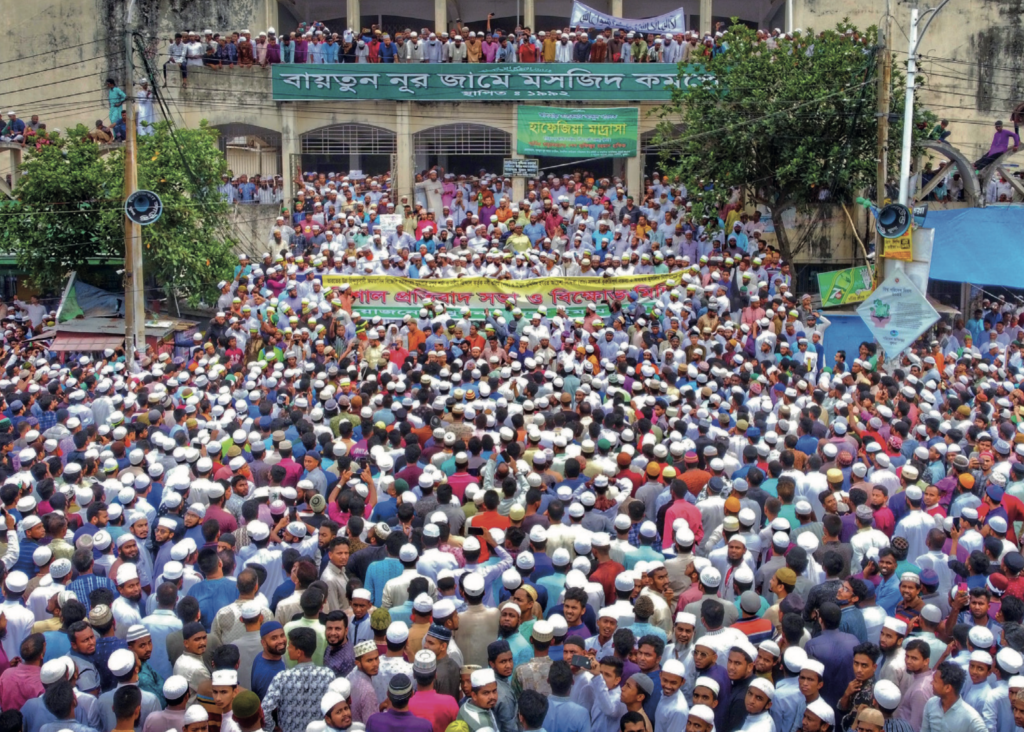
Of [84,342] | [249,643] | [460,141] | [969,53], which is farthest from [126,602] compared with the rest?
[969,53]

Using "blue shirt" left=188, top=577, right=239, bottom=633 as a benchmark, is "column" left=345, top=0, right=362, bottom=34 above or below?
above

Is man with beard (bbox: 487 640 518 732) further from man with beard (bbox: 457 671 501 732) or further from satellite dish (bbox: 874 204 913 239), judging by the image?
satellite dish (bbox: 874 204 913 239)

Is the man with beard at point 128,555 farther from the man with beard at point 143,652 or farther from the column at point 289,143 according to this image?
the column at point 289,143

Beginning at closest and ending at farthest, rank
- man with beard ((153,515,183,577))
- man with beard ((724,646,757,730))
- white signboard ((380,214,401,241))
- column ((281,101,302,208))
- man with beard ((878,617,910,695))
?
1. man with beard ((724,646,757,730))
2. man with beard ((878,617,910,695))
3. man with beard ((153,515,183,577))
4. white signboard ((380,214,401,241))
5. column ((281,101,302,208))

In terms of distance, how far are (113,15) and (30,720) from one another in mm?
21779

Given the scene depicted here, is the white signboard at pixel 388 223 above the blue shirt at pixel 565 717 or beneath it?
above

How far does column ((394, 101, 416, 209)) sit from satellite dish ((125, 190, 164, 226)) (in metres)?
6.97

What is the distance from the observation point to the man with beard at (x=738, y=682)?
5.29m

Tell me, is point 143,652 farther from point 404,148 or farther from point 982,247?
point 404,148

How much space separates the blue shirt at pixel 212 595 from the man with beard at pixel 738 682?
3.12 m

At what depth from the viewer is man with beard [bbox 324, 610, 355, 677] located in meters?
5.70

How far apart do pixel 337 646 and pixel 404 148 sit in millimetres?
16768

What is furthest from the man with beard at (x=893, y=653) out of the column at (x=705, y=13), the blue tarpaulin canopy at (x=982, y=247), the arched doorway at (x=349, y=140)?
the column at (x=705, y=13)

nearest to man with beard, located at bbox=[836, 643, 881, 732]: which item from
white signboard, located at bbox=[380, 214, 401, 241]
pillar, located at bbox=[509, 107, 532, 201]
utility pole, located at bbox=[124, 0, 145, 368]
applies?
utility pole, located at bbox=[124, 0, 145, 368]
